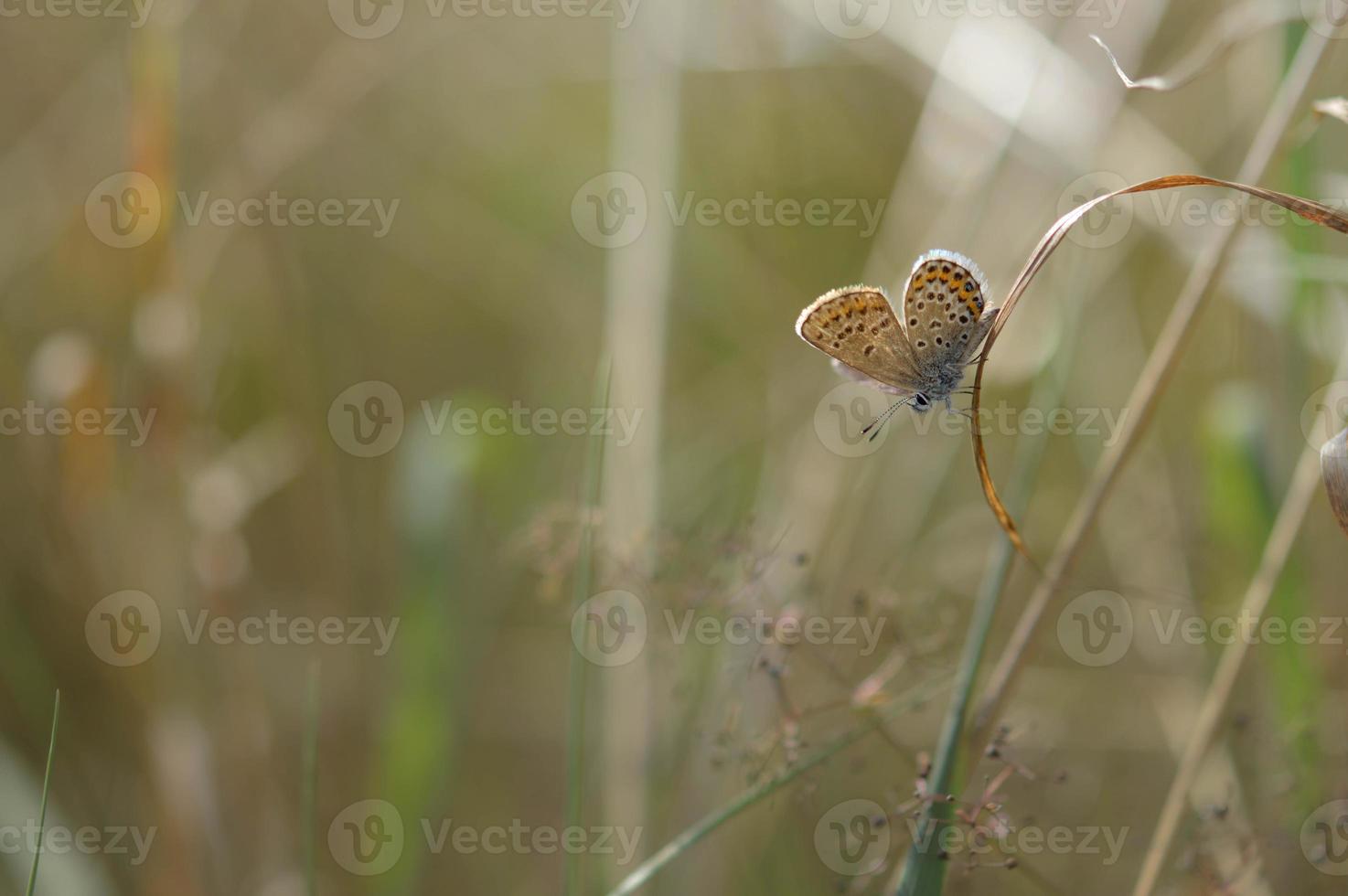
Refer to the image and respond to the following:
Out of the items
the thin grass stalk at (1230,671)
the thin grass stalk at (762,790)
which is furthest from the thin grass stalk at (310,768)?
the thin grass stalk at (1230,671)

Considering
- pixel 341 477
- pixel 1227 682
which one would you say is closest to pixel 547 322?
pixel 341 477

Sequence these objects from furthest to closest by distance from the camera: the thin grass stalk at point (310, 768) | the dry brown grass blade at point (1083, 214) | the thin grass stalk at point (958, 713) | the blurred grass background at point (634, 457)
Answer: the blurred grass background at point (634, 457) < the thin grass stalk at point (310, 768) < the thin grass stalk at point (958, 713) < the dry brown grass blade at point (1083, 214)

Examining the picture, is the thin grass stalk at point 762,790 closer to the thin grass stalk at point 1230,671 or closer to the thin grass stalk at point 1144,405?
the thin grass stalk at point 1144,405

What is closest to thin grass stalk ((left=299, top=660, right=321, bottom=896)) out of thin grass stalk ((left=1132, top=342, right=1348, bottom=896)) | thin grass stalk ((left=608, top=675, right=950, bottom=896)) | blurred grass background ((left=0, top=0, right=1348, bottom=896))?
blurred grass background ((left=0, top=0, right=1348, bottom=896))

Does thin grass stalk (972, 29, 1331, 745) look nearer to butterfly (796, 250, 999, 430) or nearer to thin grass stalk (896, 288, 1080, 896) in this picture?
thin grass stalk (896, 288, 1080, 896)

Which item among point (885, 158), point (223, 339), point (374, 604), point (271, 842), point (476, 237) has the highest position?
point (885, 158)

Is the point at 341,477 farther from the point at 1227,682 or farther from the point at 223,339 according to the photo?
the point at 1227,682

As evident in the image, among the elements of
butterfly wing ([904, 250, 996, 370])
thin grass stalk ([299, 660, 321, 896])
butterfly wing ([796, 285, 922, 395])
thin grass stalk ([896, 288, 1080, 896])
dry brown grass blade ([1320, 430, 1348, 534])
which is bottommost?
thin grass stalk ([299, 660, 321, 896])

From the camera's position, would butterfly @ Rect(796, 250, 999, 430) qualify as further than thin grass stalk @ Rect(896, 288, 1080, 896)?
Yes
